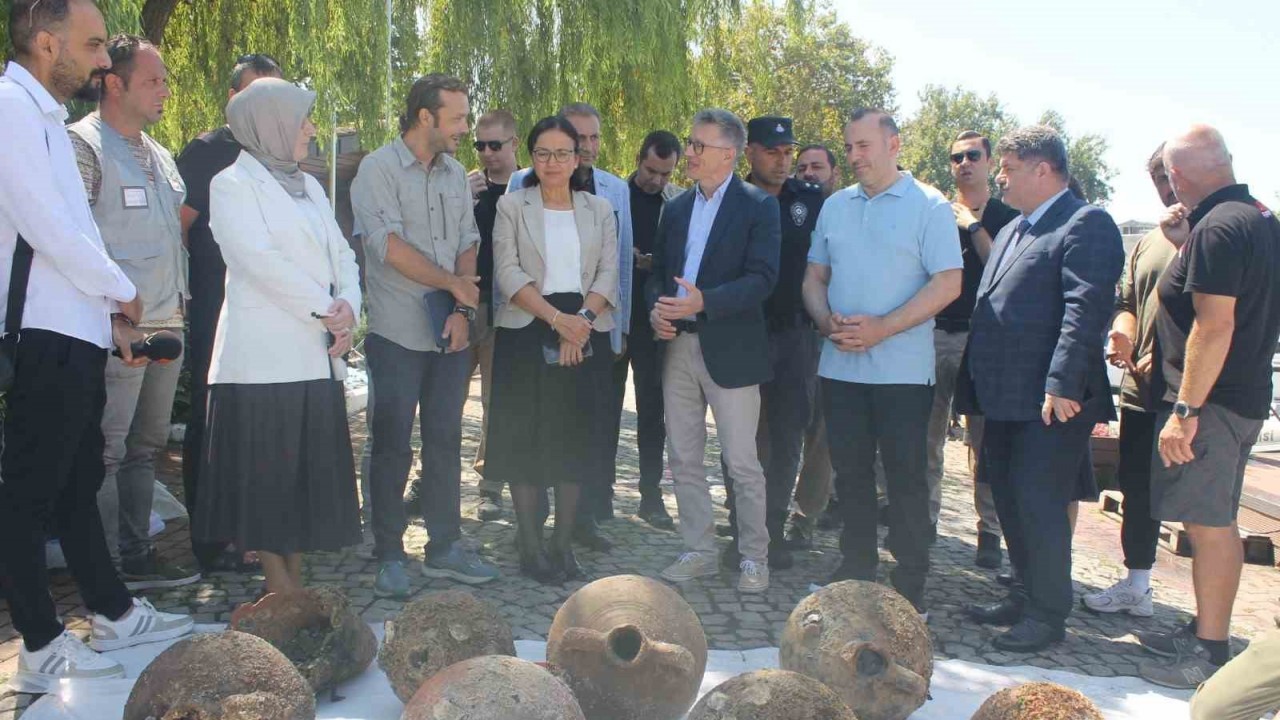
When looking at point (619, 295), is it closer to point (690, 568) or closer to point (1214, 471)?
point (690, 568)

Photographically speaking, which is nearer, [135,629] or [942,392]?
[135,629]

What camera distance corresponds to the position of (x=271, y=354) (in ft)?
12.7

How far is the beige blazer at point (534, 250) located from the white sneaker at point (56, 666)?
2.25 m

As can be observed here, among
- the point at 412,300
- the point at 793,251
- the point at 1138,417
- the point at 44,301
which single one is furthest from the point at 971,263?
the point at 44,301

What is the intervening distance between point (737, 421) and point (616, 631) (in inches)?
73.6

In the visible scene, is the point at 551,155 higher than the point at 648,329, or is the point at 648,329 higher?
the point at 551,155

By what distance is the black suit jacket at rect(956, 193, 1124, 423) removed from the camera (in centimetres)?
418

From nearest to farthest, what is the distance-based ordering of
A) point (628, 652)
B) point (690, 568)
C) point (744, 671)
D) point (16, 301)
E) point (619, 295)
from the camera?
point (628, 652) → point (16, 301) → point (744, 671) → point (690, 568) → point (619, 295)

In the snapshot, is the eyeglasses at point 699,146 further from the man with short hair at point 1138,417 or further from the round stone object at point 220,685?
the round stone object at point 220,685

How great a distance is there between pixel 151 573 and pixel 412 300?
5.83 ft

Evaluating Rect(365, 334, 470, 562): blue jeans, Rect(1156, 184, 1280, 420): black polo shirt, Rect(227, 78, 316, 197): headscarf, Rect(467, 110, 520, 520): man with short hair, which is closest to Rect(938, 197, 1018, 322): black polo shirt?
Rect(1156, 184, 1280, 420): black polo shirt

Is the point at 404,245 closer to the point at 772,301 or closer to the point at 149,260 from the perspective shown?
the point at 149,260

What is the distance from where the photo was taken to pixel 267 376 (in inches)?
152

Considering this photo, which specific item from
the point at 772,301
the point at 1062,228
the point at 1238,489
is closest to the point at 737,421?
the point at 772,301
